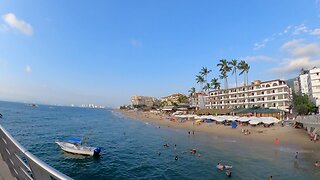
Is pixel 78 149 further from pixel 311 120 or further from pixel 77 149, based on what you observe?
pixel 311 120

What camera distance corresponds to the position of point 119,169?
2539 centimetres

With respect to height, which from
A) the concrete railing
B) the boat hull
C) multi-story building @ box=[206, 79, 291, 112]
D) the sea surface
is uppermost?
multi-story building @ box=[206, 79, 291, 112]

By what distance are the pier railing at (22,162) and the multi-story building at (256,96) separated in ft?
271

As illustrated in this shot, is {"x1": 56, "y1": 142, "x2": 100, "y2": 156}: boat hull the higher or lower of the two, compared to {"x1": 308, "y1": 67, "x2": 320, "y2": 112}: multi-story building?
lower

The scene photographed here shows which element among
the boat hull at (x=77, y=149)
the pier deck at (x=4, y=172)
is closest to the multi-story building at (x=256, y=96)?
the boat hull at (x=77, y=149)

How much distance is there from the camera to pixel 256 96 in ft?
306

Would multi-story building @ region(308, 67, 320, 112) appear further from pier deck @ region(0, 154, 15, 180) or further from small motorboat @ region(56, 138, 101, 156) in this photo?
pier deck @ region(0, 154, 15, 180)

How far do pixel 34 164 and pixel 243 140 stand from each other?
4478 centimetres

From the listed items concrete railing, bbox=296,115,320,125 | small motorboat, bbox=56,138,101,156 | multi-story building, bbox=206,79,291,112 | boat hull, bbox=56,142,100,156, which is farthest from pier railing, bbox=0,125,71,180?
multi-story building, bbox=206,79,291,112

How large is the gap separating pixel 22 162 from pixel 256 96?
98.8 m

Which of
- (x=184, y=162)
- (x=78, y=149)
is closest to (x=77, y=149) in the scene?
(x=78, y=149)

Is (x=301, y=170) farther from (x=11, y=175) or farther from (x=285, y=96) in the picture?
(x=285, y=96)

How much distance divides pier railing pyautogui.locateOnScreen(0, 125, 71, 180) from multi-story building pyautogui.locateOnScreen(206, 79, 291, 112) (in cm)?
8253

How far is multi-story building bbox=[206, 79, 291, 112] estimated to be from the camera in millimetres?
84250
